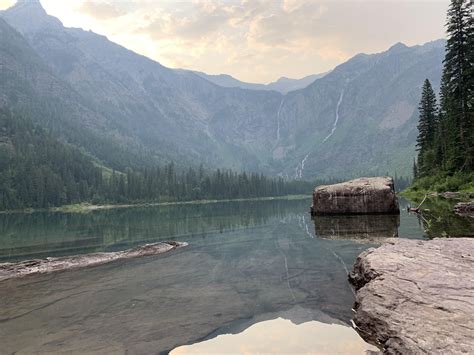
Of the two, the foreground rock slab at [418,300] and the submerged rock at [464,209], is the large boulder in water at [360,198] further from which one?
the foreground rock slab at [418,300]

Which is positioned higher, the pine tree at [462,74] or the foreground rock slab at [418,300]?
the pine tree at [462,74]

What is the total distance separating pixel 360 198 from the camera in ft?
163

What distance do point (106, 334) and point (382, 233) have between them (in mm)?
23556

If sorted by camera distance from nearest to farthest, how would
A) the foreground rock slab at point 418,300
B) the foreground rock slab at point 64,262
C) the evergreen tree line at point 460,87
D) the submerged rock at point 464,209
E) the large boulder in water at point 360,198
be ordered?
the foreground rock slab at point 418,300 → the foreground rock slab at point 64,262 → the submerged rock at point 464,209 → the large boulder in water at point 360,198 → the evergreen tree line at point 460,87

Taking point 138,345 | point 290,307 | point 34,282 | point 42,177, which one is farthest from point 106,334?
point 42,177

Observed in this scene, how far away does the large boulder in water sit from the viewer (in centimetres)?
4772

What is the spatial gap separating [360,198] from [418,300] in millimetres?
40914

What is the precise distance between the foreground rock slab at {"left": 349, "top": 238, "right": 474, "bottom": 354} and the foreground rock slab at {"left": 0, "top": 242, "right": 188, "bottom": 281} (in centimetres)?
1717

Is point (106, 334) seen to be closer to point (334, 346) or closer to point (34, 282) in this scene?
point (334, 346)

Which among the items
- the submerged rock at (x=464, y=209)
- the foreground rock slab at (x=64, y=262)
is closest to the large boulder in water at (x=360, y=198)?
the submerged rock at (x=464, y=209)

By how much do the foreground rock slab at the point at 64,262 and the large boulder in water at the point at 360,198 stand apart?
2817 centimetres

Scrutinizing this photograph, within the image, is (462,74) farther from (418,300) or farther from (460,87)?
(418,300)

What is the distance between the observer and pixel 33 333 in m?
12.2

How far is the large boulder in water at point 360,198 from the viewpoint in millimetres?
47719
